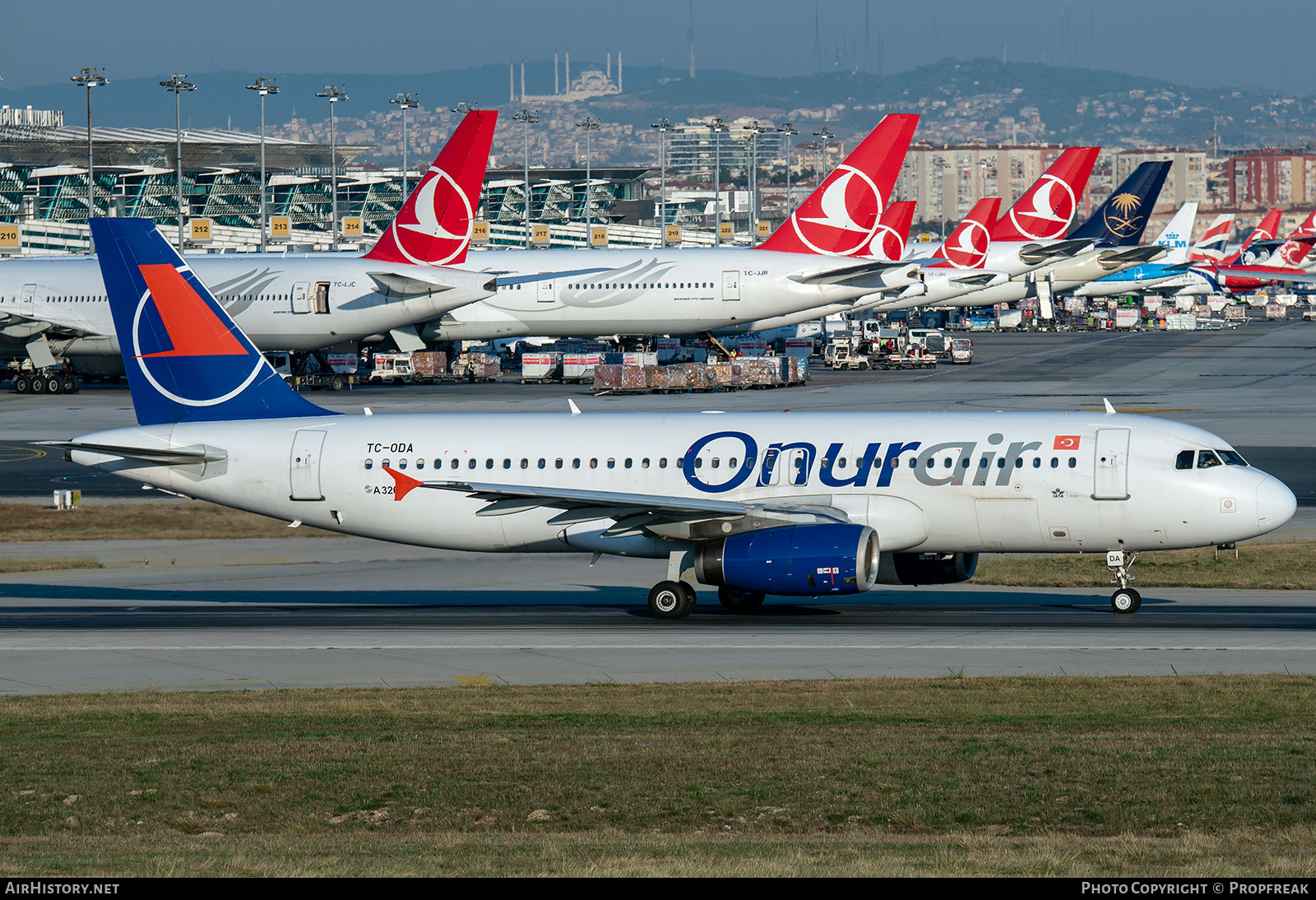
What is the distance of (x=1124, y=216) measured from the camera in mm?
156000

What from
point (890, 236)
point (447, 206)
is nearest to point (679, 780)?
point (447, 206)

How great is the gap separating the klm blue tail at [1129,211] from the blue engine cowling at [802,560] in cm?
12933

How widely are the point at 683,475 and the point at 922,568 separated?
18.5 ft

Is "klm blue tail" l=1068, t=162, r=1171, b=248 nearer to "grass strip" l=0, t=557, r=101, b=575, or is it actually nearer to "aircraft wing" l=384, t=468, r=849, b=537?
"grass strip" l=0, t=557, r=101, b=575

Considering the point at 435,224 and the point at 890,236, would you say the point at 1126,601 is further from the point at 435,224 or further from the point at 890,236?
the point at 435,224

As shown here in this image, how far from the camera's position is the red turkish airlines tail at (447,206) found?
3435 inches

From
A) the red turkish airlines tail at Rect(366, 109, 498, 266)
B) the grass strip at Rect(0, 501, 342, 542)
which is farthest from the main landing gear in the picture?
the red turkish airlines tail at Rect(366, 109, 498, 266)

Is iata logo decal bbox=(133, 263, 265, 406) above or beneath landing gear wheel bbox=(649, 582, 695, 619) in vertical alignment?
above

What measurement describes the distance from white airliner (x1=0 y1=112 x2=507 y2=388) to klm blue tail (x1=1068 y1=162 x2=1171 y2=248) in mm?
85237

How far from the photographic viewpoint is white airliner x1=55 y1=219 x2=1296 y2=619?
31.7m

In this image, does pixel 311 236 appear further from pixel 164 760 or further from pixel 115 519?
pixel 164 760

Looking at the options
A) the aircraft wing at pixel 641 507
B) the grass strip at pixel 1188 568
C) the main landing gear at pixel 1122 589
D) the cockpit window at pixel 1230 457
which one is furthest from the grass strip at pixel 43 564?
the cockpit window at pixel 1230 457

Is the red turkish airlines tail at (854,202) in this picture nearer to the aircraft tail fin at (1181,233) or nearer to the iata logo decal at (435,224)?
the iata logo decal at (435,224)

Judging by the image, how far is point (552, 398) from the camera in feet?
274
